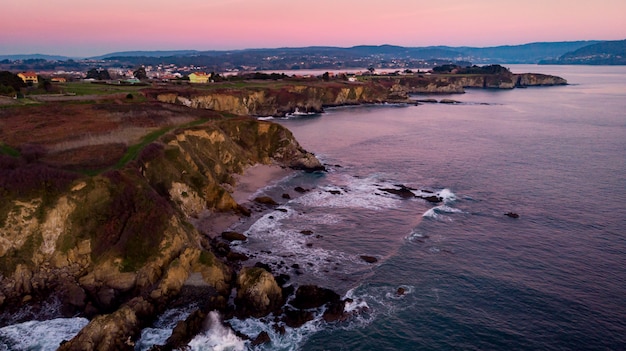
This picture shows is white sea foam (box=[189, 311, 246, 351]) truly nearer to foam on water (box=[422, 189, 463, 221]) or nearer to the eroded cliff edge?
foam on water (box=[422, 189, 463, 221])

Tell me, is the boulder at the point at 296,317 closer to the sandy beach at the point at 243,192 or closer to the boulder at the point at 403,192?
the sandy beach at the point at 243,192

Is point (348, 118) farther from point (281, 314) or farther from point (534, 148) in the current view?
point (281, 314)

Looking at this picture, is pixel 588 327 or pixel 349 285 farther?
pixel 349 285

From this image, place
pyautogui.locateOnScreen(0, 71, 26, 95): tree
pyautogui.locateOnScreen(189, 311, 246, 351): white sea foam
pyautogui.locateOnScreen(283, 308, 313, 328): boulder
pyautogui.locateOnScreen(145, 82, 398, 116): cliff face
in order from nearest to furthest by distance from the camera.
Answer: pyautogui.locateOnScreen(189, 311, 246, 351): white sea foam
pyautogui.locateOnScreen(283, 308, 313, 328): boulder
pyautogui.locateOnScreen(0, 71, 26, 95): tree
pyautogui.locateOnScreen(145, 82, 398, 116): cliff face

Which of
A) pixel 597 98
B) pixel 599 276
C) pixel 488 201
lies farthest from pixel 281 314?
pixel 597 98

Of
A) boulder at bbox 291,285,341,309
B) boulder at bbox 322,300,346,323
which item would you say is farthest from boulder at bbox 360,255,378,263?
boulder at bbox 322,300,346,323

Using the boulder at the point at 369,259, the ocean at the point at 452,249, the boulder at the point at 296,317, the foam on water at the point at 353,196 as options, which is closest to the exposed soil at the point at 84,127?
the ocean at the point at 452,249

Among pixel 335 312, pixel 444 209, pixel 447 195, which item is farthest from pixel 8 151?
pixel 447 195
